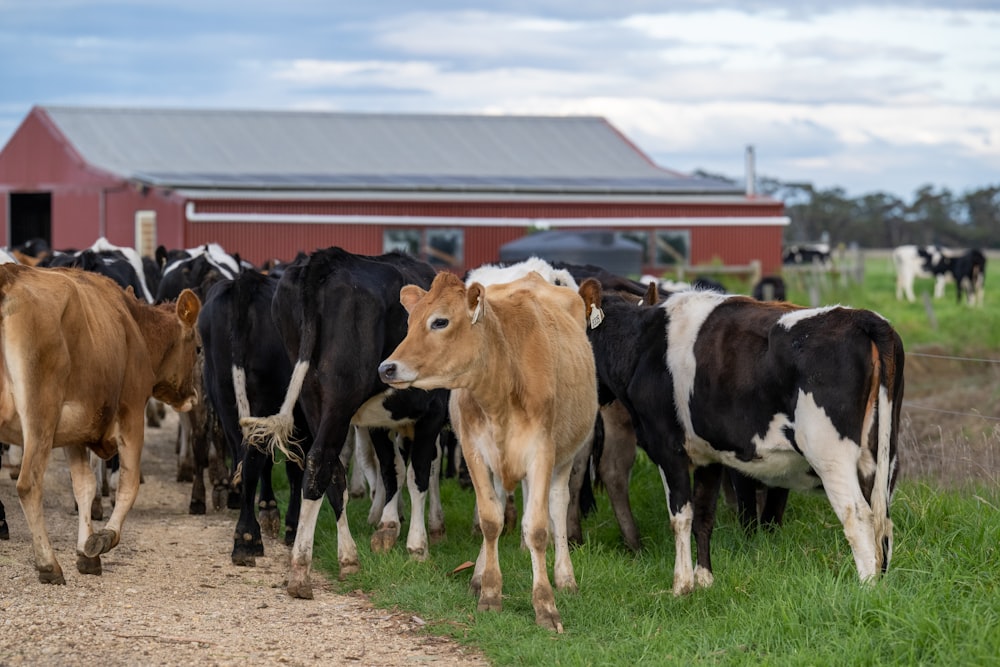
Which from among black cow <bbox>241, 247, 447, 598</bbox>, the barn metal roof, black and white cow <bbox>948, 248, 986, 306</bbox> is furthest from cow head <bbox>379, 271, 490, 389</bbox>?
black and white cow <bbox>948, 248, 986, 306</bbox>

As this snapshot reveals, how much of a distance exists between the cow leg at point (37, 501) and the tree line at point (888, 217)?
91.7 metres

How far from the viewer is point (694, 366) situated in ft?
25.8

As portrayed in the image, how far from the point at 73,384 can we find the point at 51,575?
106 cm

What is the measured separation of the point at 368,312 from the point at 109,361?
1.55 m

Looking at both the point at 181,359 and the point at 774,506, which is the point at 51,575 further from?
the point at 774,506

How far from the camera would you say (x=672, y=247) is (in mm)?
37188

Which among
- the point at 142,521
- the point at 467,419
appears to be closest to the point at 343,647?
the point at 467,419

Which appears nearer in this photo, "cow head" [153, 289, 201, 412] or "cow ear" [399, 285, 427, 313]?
"cow ear" [399, 285, 427, 313]

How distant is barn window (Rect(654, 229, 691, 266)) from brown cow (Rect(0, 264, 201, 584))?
29.1 m

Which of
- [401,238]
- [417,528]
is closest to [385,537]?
[417,528]

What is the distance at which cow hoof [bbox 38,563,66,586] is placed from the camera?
24.2 feet

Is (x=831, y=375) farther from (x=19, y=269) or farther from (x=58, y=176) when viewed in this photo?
(x=58, y=176)

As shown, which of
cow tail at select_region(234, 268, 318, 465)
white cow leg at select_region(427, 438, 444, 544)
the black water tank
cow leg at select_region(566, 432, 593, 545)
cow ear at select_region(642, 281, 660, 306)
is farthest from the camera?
the black water tank

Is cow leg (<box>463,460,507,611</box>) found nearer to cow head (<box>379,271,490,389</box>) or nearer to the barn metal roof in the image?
cow head (<box>379,271,490,389</box>)
